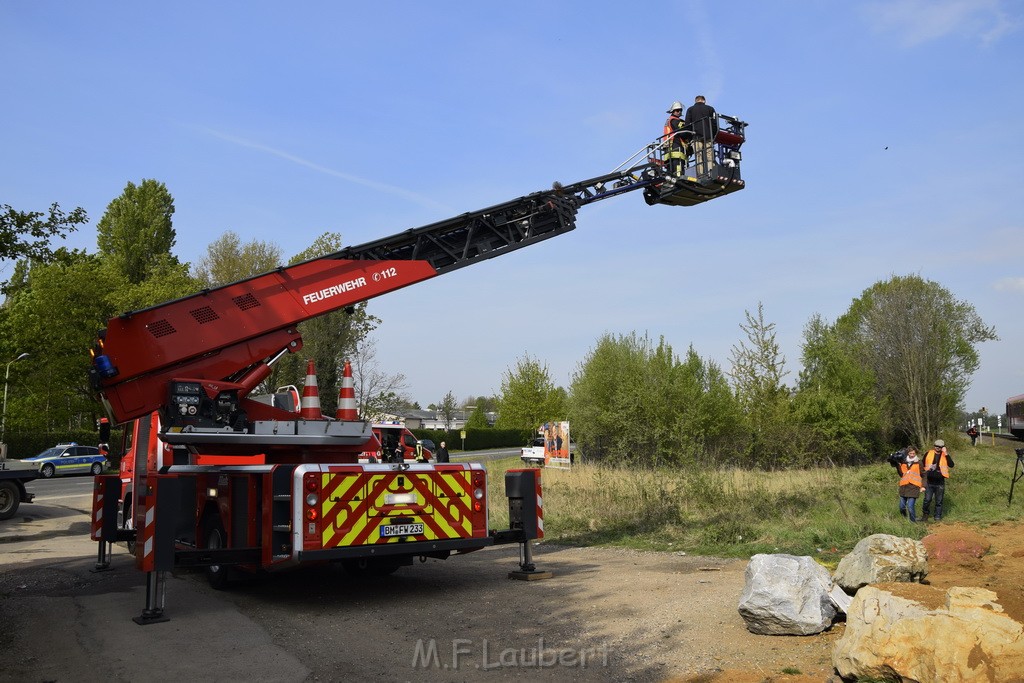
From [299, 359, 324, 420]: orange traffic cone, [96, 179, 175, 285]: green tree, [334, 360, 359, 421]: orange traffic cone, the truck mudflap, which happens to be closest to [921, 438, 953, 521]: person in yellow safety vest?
the truck mudflap

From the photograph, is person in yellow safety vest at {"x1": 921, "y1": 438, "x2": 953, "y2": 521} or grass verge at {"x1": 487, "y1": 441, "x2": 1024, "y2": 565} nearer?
grass verge at {"x1": 487, "y1": 441, "x2": 1024, "y2": 565}

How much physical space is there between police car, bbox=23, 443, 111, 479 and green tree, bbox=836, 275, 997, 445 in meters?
38.2

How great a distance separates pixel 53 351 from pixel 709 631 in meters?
48.0

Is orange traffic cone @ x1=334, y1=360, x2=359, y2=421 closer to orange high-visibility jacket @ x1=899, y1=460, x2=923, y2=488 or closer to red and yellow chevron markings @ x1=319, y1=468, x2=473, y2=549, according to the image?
red and yellow chevron markings @ x1=319, y1=468, x2=473, y2=549

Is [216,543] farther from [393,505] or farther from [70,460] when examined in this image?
[70,460]

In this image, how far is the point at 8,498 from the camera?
19516 millimetres

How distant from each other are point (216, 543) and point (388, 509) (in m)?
2.07

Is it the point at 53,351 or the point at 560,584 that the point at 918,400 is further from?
the point at 53,351

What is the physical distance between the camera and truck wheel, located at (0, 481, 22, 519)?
19.5 m

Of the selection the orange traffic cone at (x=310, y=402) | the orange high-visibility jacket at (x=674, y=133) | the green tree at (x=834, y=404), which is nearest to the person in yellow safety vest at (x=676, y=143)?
the orange high-visibility jacket at (x=674, y=133)

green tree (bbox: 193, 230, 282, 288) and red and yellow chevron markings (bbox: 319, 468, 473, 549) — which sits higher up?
green tree (bbox: 193, 230, 282, 288)

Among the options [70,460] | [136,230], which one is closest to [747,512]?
[70,460]

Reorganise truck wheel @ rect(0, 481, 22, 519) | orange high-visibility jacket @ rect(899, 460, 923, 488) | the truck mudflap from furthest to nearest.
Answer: truck wheel @ rect(0, 481, 22, 519) → orange high-visibility jacket @ rect(899, 460, 923, 488) → the truck mudflap

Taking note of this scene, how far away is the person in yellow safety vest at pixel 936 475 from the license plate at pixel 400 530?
33.1 ft
